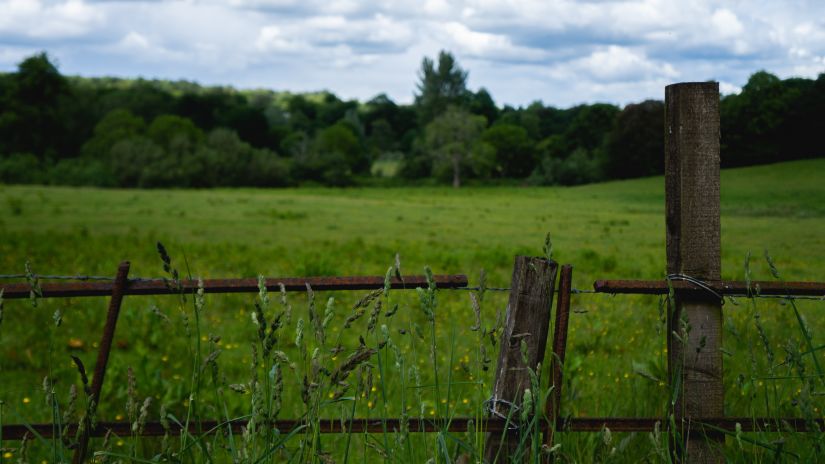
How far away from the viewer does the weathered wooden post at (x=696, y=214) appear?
382 cm

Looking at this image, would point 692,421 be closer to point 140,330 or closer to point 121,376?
point 121,376

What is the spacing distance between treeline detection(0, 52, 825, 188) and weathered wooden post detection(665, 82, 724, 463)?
7.92m

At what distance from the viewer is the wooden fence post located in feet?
11.6

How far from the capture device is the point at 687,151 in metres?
3.83

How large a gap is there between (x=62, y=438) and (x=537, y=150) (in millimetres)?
34595

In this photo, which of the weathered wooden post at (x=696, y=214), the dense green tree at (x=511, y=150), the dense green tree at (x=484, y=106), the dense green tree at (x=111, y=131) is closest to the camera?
the weathered wooden post at (x=696, y=214)

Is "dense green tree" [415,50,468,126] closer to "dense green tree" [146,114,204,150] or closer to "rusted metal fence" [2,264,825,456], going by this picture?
"dense green tree" [146,114,204,150]

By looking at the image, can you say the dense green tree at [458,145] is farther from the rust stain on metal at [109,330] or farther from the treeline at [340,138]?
the rust stain on metal at [109,330]

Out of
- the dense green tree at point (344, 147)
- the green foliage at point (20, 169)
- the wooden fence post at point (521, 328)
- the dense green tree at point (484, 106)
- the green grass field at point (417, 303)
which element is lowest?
the green grass field at point (417, 303)

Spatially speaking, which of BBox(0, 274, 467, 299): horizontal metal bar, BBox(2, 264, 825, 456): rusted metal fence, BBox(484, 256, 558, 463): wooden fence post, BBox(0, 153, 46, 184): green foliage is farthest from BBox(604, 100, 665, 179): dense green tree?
BBox(0, 153, 46, 184): green foliage

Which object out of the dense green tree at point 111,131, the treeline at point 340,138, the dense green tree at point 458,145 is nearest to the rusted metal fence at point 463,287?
the treeline at point 340,138

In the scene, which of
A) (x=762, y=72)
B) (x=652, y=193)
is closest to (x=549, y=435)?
(x=762, y=72)

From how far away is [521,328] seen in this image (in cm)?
357

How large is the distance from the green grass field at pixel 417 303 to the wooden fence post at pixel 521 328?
0.15m
